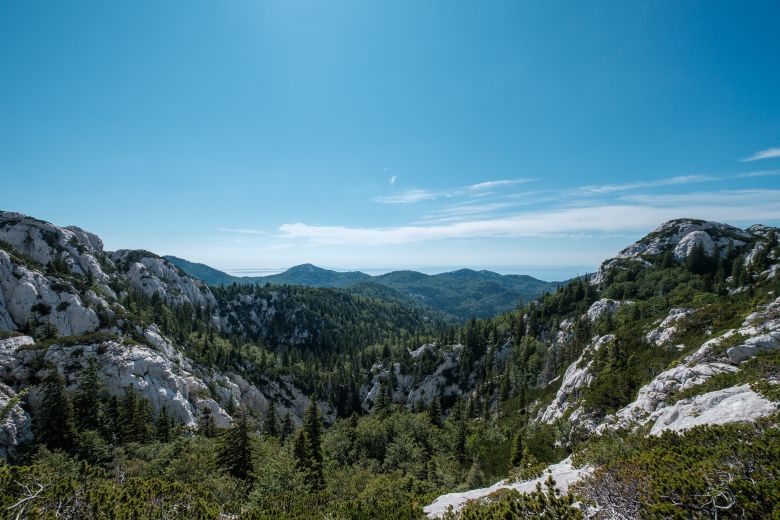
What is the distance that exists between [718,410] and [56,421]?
78.1 m

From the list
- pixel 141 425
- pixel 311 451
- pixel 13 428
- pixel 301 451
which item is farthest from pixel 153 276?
pixel 301 451

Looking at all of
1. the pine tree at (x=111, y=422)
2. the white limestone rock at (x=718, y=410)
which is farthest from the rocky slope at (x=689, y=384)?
the pine tree at (x=111, y=422)

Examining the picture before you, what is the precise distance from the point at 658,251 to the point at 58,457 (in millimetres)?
194595

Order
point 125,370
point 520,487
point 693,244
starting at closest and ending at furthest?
point 520,487, point 125,370, point 693,244

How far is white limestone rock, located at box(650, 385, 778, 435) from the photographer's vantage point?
18.0 meters

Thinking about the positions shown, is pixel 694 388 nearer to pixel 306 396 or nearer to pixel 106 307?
pixel 106 307

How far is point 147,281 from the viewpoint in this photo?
169000 millimetres

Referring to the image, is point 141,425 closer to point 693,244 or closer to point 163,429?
point 163,429

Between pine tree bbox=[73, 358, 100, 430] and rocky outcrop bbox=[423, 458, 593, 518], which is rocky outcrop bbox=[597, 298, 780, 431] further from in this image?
pine tree bbox=[73, 358, 100, 430]

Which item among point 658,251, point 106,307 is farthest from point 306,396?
point 658,251

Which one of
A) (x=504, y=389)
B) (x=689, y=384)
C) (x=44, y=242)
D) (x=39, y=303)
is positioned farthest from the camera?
(x=44, y=242)

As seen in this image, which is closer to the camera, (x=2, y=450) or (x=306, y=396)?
(x=2, y=450)

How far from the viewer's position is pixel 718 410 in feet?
65.8

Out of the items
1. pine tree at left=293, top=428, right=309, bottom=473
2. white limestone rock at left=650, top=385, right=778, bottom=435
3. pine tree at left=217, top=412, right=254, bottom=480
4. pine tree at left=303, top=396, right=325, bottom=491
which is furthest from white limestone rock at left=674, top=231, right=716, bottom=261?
pine tree at left=217, top=412, right=254, bottom=480
